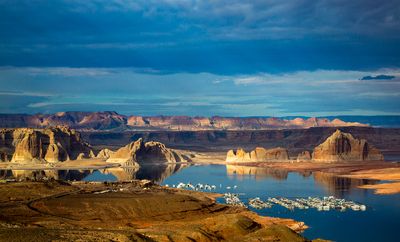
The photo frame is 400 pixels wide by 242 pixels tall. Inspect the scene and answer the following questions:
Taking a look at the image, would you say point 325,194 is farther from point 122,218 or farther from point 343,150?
point 343,150

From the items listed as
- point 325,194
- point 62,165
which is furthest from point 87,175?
point 325,194

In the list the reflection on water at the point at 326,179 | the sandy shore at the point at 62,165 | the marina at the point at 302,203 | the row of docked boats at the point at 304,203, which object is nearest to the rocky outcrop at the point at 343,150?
the reflection on water at the point at 326,179

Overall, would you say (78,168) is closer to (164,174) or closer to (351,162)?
(164,174)

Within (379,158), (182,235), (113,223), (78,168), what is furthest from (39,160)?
(182,235)

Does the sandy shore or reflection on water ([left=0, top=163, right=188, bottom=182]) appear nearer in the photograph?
reflection on water ([left=0, top=163, right=188, bottom=182])

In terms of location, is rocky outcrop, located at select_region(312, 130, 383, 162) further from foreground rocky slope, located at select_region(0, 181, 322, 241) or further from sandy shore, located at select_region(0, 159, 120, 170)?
foreground rocky slope, located at select_region(0, 181, 322, 241)

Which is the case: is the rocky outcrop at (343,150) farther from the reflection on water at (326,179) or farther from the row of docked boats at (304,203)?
the row of docked boats at (304,203)

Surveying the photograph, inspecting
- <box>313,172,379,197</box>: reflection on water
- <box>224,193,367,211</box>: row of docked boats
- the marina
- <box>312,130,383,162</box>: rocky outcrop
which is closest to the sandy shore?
<box>312,130,383,162</box>: rocky outcrop
